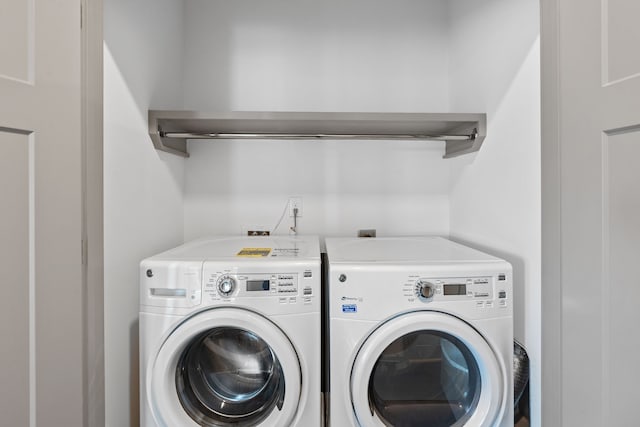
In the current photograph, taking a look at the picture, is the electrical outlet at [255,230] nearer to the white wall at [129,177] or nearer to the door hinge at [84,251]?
the white wall at [129,177]

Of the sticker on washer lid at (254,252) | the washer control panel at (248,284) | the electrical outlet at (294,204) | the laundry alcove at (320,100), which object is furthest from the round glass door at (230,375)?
the electrical outlet at (294,204)

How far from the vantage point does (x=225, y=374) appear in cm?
121

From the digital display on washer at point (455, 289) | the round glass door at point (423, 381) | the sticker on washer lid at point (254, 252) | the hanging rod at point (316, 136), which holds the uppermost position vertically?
the hanging rod at point (316, 136)

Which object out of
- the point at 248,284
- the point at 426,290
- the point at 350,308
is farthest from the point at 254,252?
the point at 426,290

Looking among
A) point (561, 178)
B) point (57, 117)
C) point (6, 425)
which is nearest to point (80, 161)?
point (57, 117)

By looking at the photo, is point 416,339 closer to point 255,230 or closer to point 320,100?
point 255,230

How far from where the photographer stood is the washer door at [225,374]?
1.09 meters

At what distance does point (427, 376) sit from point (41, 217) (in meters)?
1.35

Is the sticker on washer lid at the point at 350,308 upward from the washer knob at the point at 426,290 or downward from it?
downward

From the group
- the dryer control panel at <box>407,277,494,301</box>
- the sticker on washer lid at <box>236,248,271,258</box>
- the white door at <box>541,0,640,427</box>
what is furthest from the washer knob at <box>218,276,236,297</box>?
the white door at <box>541,0,640,427</box>

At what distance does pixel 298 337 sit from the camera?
3.71 ft

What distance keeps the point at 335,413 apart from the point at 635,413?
821mm

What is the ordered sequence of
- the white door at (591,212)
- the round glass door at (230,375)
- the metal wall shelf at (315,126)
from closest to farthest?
the white door at (591,212) < the round glass door at (230,375) < the metal wall shelf at (315,126)

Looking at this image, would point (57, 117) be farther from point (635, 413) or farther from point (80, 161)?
point (635, 413)
